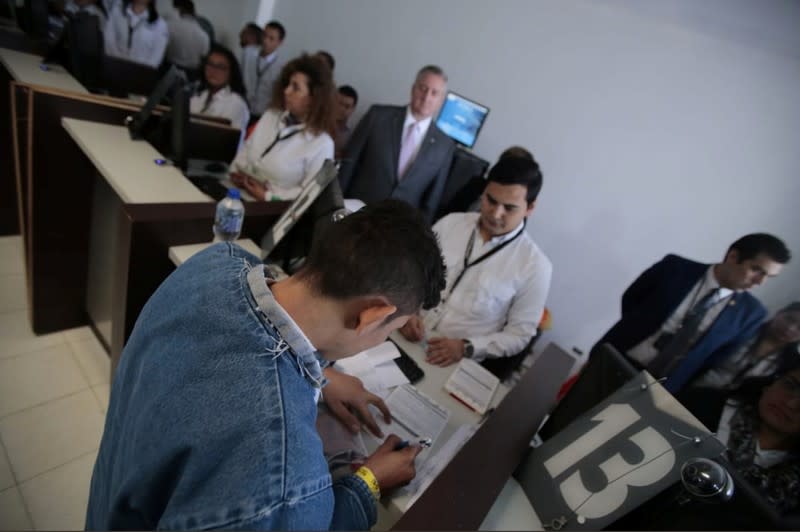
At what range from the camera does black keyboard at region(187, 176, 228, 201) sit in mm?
1891

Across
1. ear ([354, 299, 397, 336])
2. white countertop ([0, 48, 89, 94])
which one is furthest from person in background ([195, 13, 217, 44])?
ear ([354, 299, 397, 336])

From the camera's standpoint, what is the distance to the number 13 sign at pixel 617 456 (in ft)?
2.31

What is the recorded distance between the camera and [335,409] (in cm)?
102

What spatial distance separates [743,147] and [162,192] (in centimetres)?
229

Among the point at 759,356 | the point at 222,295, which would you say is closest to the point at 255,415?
the point at 222,295

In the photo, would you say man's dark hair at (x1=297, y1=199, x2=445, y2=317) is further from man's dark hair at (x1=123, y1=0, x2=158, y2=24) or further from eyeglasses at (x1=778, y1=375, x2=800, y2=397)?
man's dark hair at (x1=123, y1=0, x2=158, y2=24)

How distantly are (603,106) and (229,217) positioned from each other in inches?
105

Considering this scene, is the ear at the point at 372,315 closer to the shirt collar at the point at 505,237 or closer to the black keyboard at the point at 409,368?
the black keyboard at the point at 409,368

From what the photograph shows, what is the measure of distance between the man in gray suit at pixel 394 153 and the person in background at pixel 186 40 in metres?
3.60

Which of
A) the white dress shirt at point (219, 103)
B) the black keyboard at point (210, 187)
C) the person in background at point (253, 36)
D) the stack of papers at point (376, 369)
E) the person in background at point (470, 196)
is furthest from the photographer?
the person in background at point (253, 36)

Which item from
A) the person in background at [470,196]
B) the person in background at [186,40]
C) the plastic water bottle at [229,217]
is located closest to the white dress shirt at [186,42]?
the person in background at [186,40]

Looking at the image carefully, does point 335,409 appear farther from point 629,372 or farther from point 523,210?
point 523,210

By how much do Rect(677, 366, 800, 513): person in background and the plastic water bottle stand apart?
1.53 metres

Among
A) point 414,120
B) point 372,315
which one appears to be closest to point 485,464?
point 372,315
